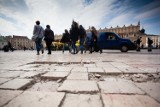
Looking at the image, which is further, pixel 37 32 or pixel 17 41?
pixel 17 41

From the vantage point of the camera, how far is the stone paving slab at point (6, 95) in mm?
1341

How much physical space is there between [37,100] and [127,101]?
85cm

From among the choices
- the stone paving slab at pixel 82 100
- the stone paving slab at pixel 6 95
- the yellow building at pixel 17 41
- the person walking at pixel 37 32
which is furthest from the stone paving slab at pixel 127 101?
the yellow building at pixel 17 41

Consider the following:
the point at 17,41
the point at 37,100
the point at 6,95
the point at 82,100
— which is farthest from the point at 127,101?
the point at 17,41

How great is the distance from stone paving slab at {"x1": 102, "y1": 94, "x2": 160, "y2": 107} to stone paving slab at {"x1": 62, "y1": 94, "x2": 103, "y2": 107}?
0.07 meters

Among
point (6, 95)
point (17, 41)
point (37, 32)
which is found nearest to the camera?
point (6, 95)

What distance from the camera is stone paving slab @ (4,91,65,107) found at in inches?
A: 50.1

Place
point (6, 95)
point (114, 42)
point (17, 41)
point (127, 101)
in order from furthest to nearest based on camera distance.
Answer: point (17, 41)
point (114, 42)
point (6, 95)
point (127, 101)

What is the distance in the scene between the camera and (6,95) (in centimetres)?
150

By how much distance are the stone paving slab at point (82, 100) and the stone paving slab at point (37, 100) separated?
8 cm

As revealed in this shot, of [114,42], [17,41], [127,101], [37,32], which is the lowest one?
[127,101]

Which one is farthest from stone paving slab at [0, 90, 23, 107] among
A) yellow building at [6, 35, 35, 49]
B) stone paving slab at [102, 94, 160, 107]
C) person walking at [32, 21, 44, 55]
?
yellow building at [6, 35, 35, 49]

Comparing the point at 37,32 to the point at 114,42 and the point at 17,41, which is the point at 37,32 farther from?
the point at 17,41

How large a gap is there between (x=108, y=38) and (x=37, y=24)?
6.78 meters
